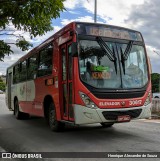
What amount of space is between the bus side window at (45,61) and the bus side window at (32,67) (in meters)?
0.73

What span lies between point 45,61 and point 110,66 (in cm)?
313

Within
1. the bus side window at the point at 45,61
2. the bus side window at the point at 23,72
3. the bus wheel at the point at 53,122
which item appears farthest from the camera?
the bus side window at the point at 23,72

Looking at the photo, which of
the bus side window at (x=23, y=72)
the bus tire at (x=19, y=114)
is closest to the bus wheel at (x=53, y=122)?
the bus side window at (x=23, y=72)

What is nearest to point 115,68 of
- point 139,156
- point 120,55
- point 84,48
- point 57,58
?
point 120,55

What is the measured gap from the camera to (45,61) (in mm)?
11336

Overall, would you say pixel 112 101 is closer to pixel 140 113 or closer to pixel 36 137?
pixel 140 113

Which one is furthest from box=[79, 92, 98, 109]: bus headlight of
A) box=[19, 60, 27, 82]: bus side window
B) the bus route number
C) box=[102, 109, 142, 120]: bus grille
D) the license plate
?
box=[19, 60, 27, 82]: bus side window

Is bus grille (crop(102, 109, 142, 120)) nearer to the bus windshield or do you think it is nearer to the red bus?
the red bus

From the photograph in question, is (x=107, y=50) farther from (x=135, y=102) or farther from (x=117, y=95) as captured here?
(x=135, y=102)

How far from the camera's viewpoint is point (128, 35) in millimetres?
9641

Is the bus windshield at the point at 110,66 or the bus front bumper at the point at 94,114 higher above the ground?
the bus windshield at the point at 110,66

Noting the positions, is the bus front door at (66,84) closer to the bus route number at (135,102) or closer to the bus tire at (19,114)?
the bus route number at (135,102)

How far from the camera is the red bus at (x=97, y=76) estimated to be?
336 inches

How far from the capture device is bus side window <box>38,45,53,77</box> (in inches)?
423
